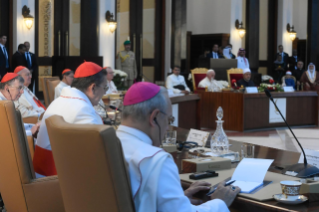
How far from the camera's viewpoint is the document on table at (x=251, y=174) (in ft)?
6.18

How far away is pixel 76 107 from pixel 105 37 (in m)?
8.19

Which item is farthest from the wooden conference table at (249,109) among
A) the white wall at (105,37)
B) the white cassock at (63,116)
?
the white cassock at (63,116)

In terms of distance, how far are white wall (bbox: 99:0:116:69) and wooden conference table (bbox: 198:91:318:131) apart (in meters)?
3.13

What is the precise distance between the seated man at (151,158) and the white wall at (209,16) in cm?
1447

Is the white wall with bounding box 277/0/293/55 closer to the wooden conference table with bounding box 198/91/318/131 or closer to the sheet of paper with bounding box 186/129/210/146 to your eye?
the wooden conference table with bounding box 198/91/318/131

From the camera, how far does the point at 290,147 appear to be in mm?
6805

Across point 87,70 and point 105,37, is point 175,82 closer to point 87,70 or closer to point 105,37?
point 105,37

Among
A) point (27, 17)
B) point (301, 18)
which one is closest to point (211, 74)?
point (27, 17)

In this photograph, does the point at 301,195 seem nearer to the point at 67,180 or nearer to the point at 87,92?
the point at 67,180

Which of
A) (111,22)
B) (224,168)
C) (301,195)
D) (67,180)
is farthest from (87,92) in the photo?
(111,22)

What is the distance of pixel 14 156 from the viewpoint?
2.40 metres

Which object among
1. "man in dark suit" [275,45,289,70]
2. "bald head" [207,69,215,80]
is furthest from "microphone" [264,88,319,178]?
"man in dark suit" [275,45,289,70]

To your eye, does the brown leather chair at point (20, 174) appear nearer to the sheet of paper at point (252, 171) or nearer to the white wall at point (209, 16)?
the sheet of paper at point (252, 171)

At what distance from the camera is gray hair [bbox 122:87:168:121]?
1.55 metres
